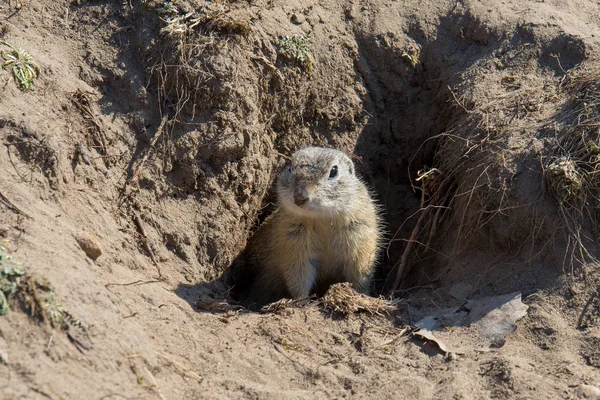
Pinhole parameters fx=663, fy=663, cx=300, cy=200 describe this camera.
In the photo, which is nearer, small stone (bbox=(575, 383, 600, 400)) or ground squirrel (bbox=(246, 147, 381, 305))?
small stone (bbox=(575, 383, 600, 400))

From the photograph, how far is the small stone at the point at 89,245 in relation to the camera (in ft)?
19.1

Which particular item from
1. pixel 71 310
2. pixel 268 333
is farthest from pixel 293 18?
pixel 71 310

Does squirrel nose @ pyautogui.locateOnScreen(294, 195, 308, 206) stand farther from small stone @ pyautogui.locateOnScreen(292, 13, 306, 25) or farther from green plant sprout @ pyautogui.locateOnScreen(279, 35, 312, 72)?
small stone @ pyautogui.locateOnScreen(292, 13, 306, 25)

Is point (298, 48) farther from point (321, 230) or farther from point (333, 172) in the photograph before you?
point (321, 230)

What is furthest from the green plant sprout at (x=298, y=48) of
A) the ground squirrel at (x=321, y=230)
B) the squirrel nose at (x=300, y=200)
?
the squirrel nose at (x=300, y=200)

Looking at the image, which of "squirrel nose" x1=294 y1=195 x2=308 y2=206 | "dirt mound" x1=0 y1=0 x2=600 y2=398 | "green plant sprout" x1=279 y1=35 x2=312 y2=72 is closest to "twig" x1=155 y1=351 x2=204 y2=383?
"dirt mound" x1=0 y1=0 x2=600 y2=398

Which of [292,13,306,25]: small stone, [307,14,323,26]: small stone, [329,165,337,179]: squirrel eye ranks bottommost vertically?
[329,165,337,179]: squirrel eye

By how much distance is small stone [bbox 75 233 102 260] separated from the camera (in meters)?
5.83

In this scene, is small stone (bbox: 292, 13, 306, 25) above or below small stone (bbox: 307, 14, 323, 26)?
below

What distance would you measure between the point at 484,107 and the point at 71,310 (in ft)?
17.9

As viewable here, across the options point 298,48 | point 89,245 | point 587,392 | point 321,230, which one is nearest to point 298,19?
point 298,48

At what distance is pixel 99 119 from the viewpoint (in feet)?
23.2

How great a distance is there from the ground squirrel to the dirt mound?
0.62 metres

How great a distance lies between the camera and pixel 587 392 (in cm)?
544
